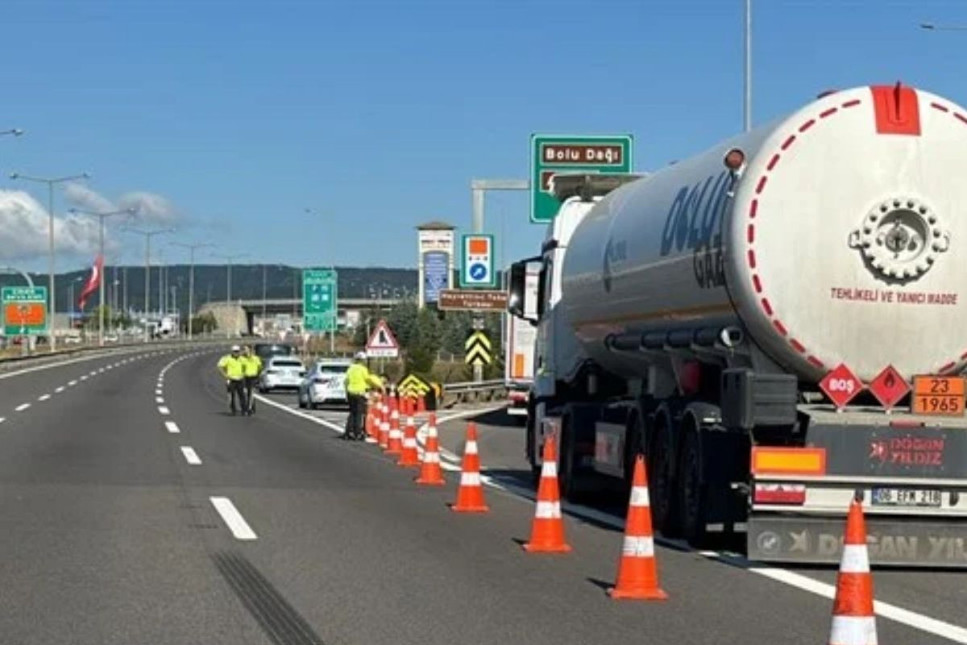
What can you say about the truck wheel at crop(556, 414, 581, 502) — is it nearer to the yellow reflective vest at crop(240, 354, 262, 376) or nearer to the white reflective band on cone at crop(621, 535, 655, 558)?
the white reflective band on cone at crop(621, 535, 655, 558)

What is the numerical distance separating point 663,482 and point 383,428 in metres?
14.8

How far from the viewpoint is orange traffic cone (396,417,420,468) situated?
23719mm

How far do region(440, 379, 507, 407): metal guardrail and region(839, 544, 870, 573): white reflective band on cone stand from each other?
38902 mm

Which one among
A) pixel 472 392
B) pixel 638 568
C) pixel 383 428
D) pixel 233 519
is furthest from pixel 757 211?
pixel 472 392

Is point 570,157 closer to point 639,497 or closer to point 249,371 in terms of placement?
point 249,371

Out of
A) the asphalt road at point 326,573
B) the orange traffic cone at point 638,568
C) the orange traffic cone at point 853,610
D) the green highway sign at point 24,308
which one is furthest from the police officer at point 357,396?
the green highway sign at point 24,308

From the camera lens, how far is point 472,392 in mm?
48125

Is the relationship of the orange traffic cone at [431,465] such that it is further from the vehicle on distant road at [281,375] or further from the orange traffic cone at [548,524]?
the vehicle on distant road at [281,375]

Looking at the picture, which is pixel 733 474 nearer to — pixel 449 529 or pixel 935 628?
pixel 449 529

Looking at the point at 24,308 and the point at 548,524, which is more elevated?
the point at 24,308

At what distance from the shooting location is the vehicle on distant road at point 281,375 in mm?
58812

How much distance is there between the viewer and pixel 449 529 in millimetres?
14656

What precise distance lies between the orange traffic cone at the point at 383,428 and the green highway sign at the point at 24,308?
194ft

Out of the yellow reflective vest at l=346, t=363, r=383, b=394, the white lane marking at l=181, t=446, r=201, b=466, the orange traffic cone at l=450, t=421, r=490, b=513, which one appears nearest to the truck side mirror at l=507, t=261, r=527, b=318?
the white lane marking at l=181, t=446, r=201, b=466
